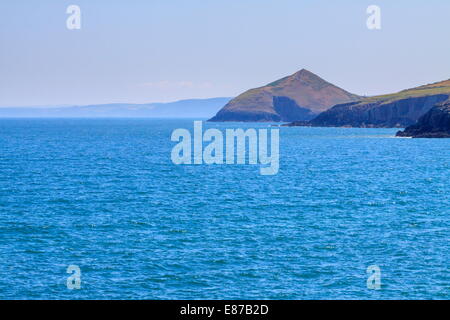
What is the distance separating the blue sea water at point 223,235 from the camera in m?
36.8

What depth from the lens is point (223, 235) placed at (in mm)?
50969

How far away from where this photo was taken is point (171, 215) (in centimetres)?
6156

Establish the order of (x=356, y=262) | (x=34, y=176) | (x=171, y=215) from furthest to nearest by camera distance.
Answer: (x=34, y=176) < (x=171, y=215) < (x=356, y=262)

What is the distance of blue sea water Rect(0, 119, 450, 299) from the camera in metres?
A: 36.8
